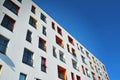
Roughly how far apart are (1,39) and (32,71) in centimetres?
463

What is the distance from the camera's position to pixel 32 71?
52.9 feet

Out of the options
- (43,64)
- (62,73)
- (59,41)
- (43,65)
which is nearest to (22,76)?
(43,65)

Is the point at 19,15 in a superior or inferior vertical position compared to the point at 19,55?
superior

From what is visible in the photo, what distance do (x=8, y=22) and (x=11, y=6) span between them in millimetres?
3150

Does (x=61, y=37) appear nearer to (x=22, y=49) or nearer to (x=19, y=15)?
(x=19, y=15)

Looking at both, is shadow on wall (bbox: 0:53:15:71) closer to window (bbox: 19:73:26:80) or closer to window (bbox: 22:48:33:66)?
window (bbox: 19:73:26:80)

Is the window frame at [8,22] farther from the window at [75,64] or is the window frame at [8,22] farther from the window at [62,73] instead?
the window at [75,64]

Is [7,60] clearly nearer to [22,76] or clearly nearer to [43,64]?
[22,76]

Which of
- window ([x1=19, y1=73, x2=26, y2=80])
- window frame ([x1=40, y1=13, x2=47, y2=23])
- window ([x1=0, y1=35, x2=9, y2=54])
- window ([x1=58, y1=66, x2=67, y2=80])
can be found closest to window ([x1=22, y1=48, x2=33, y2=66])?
window ([x1=19, y1=73, x2=26, y2=80])

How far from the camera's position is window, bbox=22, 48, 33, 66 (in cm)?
1644

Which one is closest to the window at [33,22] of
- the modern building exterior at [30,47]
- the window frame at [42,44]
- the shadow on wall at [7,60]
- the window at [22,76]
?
the modern building exterior at [30,47]

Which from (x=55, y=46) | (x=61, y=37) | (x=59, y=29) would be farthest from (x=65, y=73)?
(x=59, y=29)

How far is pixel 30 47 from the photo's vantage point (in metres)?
18.0

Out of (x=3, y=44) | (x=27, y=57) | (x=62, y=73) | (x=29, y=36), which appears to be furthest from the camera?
(x=62, y=73)
